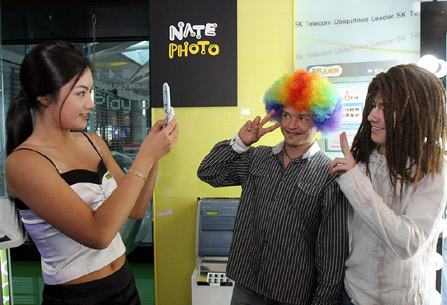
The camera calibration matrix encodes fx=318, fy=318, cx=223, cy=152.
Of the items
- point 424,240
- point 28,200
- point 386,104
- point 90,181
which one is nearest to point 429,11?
point 386,104

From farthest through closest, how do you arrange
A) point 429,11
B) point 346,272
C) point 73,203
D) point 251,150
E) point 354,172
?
point 429,11
point 251,150
point 346,272
point 354,172
point 73,203

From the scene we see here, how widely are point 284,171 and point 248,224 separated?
34 cm

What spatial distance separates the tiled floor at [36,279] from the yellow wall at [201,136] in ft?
4.02

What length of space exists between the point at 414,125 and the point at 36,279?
15.9 feet

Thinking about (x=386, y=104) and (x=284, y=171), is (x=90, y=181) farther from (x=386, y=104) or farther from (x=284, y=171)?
(x=386, y=104)

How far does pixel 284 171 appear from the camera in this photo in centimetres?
164

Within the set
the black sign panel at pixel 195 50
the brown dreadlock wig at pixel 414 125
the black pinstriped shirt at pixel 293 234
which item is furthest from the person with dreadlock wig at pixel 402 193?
the black sign panel at pixel 195 50

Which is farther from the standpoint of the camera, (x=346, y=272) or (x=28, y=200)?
(x=346, y=272)

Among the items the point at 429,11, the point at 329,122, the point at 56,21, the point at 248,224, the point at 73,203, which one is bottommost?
the point at 248,224

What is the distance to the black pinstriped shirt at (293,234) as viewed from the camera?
57.8 inches

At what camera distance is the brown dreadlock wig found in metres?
1.24

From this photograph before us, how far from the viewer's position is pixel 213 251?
2.60 m

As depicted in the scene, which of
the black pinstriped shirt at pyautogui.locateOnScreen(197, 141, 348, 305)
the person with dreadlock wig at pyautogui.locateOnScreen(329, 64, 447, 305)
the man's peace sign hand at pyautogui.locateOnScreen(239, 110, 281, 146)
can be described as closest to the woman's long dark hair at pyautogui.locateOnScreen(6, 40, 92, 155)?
the man's peace sign hand at pyautogui.locateOnScreen(239, 110, 281, 146)

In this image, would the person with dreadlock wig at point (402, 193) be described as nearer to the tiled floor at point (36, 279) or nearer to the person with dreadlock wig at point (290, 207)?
the person with dreadlock wig at point (290, 207)
